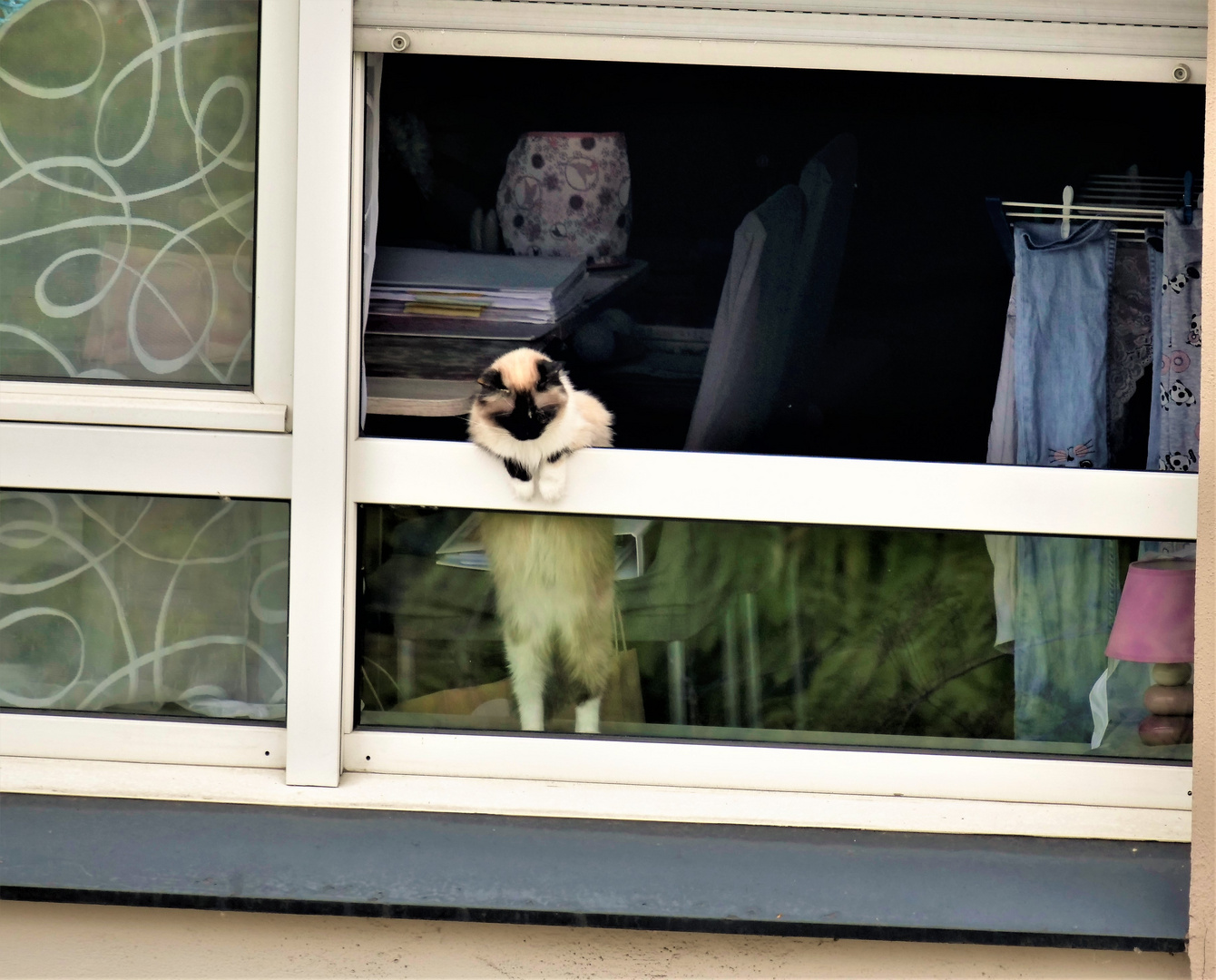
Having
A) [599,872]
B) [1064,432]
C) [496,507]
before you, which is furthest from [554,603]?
[1064,432]

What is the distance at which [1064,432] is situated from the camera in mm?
1976

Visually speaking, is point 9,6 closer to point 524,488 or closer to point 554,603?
point 524,488

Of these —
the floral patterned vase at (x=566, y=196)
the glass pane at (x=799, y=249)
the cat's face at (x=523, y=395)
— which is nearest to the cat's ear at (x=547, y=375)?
the cat's face at (x=523, y=395)

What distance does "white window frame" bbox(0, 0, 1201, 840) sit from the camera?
1795mm

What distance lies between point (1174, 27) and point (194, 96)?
1582 millimetres

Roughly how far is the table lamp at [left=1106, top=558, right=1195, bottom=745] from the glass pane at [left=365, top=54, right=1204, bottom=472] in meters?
0.20

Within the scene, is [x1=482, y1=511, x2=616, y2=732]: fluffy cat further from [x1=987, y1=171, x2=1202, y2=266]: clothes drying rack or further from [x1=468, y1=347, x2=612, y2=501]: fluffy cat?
[x1=987, y1=171, x2=1202, y2=266]: clothes drying rack

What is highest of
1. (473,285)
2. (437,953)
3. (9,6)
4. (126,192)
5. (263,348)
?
(9,6)

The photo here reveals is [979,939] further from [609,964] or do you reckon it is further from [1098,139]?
[1098,139]

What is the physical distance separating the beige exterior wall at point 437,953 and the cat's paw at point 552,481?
2.20ft

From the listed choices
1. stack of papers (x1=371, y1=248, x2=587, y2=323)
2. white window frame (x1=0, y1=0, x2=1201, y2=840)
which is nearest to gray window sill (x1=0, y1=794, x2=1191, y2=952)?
white window frame (x1=0, y1=0, x2=1201, y2=840)

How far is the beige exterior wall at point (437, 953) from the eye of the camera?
1.67 m

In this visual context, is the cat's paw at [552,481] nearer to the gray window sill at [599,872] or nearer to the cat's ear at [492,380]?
the cat's ear at [492,380]

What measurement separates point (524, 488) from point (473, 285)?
0.42 meters
